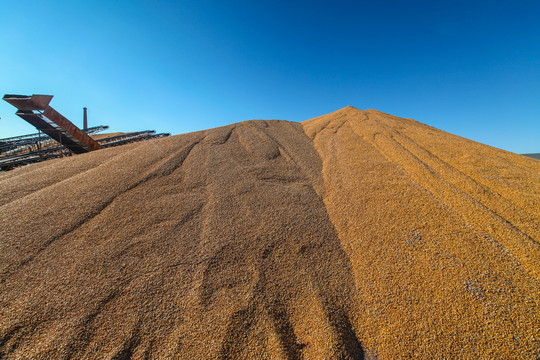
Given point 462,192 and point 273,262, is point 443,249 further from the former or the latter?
point 273,262

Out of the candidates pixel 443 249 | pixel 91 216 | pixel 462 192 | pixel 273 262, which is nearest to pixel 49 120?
pixel 91 216

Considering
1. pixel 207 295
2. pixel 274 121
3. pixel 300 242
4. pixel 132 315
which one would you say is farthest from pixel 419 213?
pixel 274 121

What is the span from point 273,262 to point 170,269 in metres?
0.81

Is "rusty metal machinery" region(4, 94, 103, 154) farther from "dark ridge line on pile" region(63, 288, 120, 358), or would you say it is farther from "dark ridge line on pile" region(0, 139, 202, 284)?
"dark ridge line on pile" region(63, 288, 120, 358)

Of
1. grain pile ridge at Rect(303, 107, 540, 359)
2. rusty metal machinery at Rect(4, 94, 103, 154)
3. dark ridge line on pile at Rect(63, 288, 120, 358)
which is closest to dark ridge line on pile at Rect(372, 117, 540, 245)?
grain pile ridge at Rect(303, 107, 540, 359)

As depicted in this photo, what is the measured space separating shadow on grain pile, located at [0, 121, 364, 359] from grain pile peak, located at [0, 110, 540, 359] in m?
0.01

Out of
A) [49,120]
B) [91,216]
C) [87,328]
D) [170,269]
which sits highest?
[49,120]

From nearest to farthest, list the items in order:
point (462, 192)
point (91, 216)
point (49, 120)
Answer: point (91, 216), point (462, 192), point (49, 120)

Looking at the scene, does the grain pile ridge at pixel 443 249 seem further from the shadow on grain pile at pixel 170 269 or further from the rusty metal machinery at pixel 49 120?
the rusty metal machinery at pixel 49 120

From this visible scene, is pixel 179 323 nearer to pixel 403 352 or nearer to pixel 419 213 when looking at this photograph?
pixel 403 352

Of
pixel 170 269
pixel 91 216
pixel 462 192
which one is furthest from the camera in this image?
pixel 462 192

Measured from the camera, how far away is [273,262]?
1704 mm

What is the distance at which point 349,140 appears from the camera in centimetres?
400

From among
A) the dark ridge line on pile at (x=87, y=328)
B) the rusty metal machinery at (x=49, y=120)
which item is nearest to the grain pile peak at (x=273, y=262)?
the dark ridge line on pile at (x=87, y=328)
